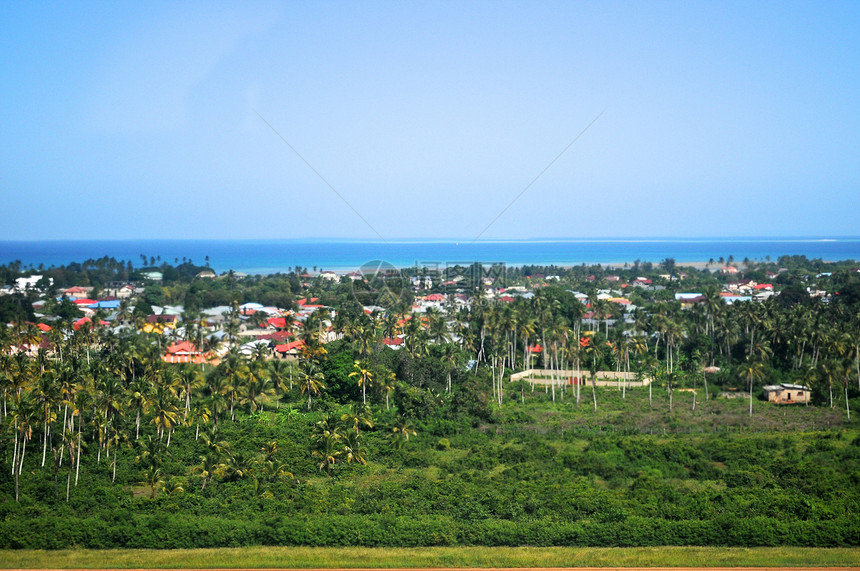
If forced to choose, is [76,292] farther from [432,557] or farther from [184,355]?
[432,557]

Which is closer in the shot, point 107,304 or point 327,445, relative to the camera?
point 327,445

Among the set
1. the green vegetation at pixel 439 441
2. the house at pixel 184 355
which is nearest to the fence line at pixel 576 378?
the green vegetation at pixel 439 441

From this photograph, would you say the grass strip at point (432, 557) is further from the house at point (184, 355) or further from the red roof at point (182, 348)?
the red roof at point (182, 348)

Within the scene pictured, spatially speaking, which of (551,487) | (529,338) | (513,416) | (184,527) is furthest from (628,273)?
(184,527)

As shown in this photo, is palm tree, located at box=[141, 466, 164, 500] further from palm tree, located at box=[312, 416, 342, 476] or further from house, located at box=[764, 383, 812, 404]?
house, located at box=[764, 383, 812, 404]

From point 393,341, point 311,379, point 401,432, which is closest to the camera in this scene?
point 401,432

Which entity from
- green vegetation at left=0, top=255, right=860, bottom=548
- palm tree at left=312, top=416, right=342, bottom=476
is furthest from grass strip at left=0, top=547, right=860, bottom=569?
palm tree at left=312, top=416, right=342, bottom=476

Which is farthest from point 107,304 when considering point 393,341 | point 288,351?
point 393,341
